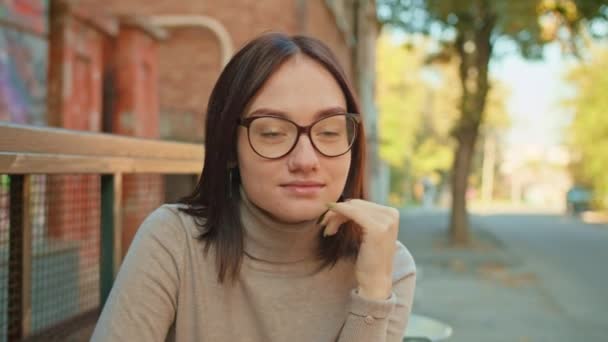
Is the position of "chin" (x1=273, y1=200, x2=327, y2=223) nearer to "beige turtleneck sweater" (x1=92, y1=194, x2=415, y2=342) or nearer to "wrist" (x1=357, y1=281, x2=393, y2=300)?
"beige turtleneck sweater" (x1=92, y1=194, x2=415, y2=342)

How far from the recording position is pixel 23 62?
5270 millimetres

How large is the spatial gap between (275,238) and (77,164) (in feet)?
1.94

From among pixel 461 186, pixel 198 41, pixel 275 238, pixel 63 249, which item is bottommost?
pixel 461 186

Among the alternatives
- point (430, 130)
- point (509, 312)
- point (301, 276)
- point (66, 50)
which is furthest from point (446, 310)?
point (430, 130)

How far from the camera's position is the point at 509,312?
276 inches

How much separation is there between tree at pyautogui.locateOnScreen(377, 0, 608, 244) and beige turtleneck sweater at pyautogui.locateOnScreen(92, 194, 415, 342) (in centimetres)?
1077

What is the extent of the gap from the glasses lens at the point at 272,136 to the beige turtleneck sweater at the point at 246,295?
0.18 m

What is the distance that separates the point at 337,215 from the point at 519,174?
66233mm

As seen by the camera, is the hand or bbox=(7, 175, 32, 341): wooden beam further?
bbox=(7, 175, 32, 341): wooden beam

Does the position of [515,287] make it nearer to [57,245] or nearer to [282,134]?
[57,245]

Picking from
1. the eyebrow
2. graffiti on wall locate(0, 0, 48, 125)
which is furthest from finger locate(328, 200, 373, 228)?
graffiti on wall locate(0, 0, 48, 125)

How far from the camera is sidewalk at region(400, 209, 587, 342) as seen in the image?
611cm

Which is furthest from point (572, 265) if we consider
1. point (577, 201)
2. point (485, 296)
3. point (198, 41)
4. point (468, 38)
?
point (577, 201)

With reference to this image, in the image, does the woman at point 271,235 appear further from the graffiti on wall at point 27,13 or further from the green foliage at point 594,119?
the green foliage at point 594,119
